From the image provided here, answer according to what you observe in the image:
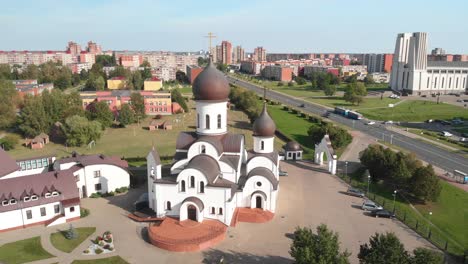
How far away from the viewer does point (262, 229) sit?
83.4 ft

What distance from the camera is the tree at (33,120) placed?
51.6 meters

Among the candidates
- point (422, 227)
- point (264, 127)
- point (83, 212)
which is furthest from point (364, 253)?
point (83, 212)

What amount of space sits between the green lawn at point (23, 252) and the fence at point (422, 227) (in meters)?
25.3

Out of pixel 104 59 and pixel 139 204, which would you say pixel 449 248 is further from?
pixel 104 59

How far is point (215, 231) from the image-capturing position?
79.3ft

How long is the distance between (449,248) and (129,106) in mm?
53573

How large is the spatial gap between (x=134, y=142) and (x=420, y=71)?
291ft

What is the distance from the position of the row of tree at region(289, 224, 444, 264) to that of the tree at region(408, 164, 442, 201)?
46.2ft

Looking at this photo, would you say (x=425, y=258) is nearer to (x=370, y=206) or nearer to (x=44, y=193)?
(x=370, y=206)

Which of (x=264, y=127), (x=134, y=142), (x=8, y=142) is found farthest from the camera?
(x=134, y=142)

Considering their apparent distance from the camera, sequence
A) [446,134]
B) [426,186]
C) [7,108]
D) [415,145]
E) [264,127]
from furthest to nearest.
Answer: [446,134] → [7,108] → [415,145] → [264,127] → [426,186]

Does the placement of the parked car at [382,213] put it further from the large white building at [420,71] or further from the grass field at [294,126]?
the large white building at [420,71]

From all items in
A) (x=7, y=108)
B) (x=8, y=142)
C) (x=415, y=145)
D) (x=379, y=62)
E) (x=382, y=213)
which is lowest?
(x=382, y=213)

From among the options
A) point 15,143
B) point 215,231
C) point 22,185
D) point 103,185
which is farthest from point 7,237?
point 15,143
